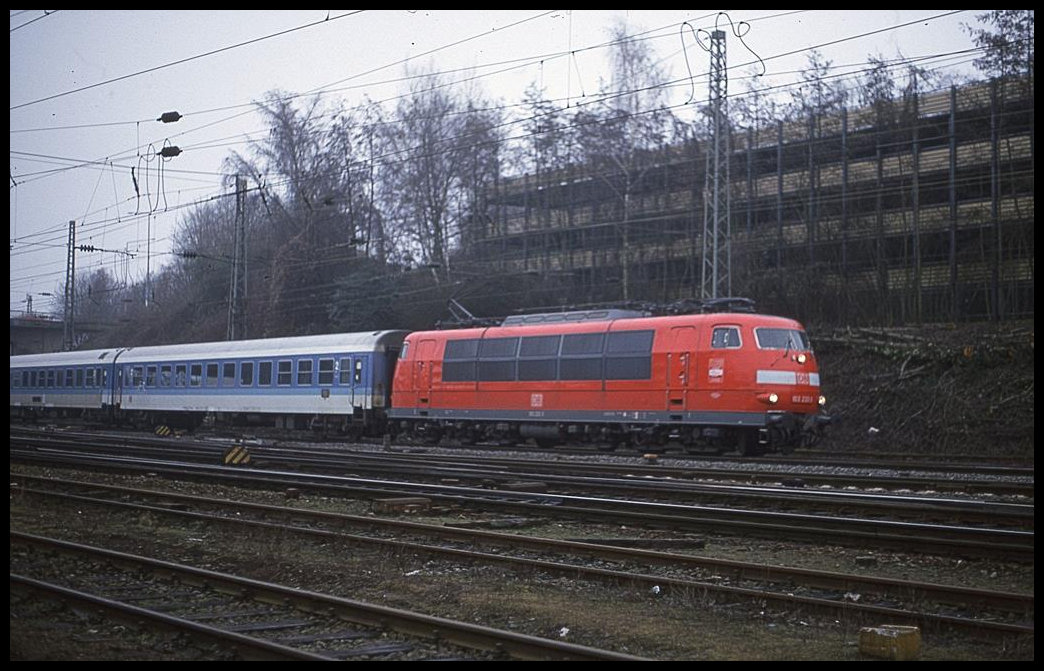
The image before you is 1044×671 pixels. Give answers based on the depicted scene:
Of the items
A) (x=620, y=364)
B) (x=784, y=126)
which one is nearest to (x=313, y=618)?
(x=620, y=364)

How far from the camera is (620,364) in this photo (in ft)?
75.8

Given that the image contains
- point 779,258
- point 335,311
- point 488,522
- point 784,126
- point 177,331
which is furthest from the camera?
point 177,331

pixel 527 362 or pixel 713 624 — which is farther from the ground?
pixel 527 362

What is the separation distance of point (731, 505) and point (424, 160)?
110 ft

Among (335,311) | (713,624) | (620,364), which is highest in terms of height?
(335,311)

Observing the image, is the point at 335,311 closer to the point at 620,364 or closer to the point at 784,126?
the point at 784,126

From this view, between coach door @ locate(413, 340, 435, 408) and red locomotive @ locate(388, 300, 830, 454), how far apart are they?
3 centimetres

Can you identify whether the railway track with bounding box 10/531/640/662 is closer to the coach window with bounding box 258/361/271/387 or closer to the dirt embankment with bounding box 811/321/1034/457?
the dirt embankment with bounding box 811/321/1034/457

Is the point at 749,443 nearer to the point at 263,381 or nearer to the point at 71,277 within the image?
the point at 263,381

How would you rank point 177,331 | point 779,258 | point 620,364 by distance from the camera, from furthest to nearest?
point 177,331
point 779,258
point 620,364

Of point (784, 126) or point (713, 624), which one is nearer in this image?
point (713, 624)

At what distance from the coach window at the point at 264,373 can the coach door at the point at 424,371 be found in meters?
6.92

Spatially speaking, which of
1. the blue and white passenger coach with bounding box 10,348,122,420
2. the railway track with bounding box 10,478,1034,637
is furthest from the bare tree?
the railway track with bounding box 10,478,1034,637

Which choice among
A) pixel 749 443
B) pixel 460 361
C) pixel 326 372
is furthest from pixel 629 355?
pixel 326 372
